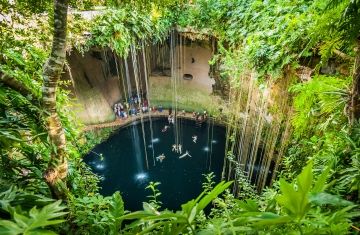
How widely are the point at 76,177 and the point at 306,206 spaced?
2.20 metres

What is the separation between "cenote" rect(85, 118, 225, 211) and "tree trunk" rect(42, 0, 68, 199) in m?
4.20

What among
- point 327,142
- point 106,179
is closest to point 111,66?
point 106,179

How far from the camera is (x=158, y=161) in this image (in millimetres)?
8062

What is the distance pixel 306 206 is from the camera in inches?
29.2

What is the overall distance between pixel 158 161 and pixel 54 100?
6402 mm

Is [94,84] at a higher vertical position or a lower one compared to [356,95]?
lower

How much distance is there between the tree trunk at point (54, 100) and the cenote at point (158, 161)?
13.8ft

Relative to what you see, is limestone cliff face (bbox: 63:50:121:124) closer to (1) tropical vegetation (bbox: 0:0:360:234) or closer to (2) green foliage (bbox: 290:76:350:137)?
(1) tropical vegetation (bbox: 0:0:360:234)

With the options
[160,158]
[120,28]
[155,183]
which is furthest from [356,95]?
[160,158]

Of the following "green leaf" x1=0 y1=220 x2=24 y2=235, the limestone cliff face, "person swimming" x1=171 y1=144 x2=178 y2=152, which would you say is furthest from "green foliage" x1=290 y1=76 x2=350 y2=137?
the limestone cliff face

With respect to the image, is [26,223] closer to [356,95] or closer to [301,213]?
[301,213]

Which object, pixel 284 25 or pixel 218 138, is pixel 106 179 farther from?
pixel 284 25

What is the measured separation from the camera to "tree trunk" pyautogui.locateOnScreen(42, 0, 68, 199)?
163cm

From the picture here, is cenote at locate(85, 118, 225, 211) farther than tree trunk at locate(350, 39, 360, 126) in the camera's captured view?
Yes
